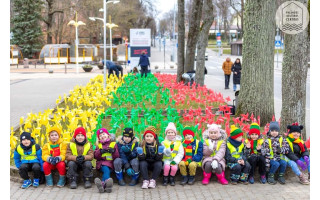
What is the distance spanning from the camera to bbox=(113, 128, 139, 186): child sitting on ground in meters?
7.25

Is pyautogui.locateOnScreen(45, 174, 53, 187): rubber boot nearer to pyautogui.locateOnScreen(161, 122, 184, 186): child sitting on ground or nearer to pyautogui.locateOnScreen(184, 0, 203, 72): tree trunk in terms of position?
pyautogui.locateOnScreen(161, 122, 184, 186): child sitting on ground

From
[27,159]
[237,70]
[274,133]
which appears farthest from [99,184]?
[237,70]

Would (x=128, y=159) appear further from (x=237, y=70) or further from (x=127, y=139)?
(x=237, y=70)

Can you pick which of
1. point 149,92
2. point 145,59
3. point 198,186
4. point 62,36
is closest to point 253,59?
point 198,186

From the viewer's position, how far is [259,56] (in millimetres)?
10688

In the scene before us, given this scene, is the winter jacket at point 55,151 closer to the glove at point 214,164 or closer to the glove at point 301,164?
the glove at point 214,164

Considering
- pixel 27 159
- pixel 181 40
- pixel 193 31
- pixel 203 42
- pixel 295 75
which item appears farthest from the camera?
pixel 181 40

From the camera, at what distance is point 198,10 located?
65.0ft

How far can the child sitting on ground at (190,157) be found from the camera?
729cm

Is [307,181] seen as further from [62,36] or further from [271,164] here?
[62,36]

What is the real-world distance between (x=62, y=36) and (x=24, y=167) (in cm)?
5472

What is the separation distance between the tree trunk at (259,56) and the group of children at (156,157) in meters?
3.31

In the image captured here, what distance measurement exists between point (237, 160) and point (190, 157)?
2.43 ft

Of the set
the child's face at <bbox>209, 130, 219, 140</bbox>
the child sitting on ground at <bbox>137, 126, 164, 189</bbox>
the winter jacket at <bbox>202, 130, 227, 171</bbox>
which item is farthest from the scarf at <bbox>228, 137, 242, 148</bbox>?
the child sitting on ground at <bbox>137, 126, 164, 189</bbox>
